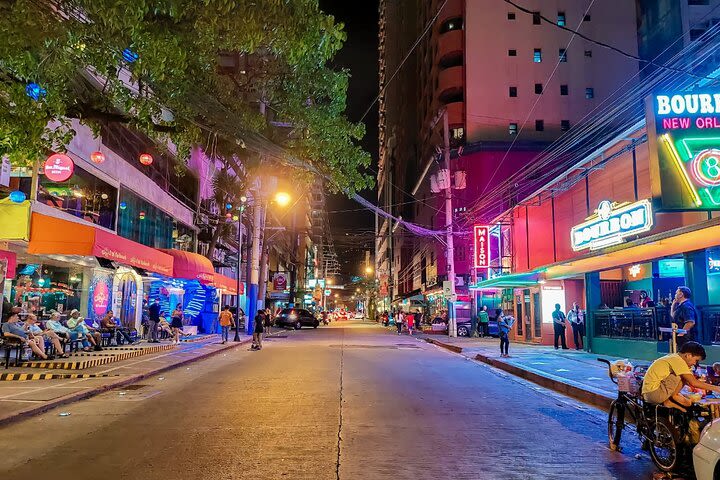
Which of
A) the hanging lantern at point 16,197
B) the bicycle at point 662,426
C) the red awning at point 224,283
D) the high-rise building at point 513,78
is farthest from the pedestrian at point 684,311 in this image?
the high-rise building at point 513,78

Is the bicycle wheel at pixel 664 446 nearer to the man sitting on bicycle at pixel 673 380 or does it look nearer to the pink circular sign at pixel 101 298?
the man sitting on bicycle at pixel 673 380

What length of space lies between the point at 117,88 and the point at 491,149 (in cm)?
4036

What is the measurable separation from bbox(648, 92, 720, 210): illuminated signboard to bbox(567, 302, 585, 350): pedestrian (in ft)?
29.5

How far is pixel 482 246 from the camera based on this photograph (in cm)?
2995

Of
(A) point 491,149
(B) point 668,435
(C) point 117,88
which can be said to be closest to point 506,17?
(A) point 491,149

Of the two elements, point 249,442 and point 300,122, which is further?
point 300,122

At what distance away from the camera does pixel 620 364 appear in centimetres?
700

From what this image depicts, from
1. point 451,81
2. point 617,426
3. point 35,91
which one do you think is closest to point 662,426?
point 617,426

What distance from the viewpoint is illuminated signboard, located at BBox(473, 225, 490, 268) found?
98.0 ft

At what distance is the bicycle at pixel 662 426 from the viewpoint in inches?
224

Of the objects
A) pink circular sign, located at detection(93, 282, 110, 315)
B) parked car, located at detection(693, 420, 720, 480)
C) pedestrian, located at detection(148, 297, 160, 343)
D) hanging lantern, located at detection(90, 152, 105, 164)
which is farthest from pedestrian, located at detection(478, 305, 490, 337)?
parked car, located at detection(693, 420, 720, 480)

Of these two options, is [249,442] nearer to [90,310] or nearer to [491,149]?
[90,310]

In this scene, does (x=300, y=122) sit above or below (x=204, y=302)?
above

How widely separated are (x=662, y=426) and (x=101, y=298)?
20.1m
